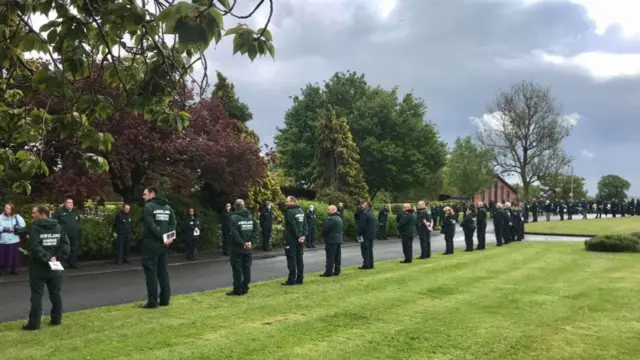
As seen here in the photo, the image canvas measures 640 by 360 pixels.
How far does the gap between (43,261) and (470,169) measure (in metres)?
61.8

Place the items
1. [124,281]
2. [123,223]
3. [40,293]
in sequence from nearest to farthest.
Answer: [40,293]
[124,281]
[123,223]

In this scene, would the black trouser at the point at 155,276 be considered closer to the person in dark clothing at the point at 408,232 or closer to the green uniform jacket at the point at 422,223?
the person in dark clothing at the point at 408,232

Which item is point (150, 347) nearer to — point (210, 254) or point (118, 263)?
point (118, 263)

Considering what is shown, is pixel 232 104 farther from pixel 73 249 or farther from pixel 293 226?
pixel 293 226

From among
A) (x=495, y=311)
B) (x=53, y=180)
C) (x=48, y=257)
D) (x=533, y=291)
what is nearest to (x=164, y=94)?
(x=48, y=257)

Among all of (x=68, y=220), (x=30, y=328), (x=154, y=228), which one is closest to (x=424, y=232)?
(x=68, y=220)

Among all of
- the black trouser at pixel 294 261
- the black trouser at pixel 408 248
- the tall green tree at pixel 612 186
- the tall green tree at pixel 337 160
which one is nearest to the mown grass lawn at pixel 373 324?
the black trouser at pixel 294 261

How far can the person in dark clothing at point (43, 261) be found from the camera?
→ 8.00 metres

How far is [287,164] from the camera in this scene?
1871 inches

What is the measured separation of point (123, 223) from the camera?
54.7 ft

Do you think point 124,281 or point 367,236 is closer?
point 124,281

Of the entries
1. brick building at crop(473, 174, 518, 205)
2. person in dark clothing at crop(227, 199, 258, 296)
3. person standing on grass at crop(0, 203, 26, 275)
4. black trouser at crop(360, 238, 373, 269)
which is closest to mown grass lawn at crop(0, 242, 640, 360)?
person in dark clothing at crop(227, 199, 258, 296)

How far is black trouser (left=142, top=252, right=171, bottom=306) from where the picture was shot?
9.45 metres

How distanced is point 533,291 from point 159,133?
12.7m
